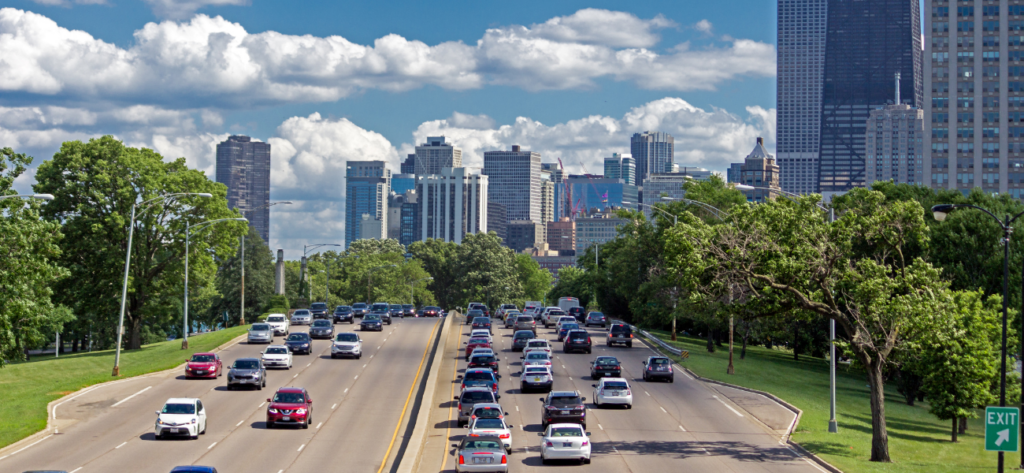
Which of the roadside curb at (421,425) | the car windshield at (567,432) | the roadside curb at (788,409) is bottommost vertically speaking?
the roadside curb at (788,409)

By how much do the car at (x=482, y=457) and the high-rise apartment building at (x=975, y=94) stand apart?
150m

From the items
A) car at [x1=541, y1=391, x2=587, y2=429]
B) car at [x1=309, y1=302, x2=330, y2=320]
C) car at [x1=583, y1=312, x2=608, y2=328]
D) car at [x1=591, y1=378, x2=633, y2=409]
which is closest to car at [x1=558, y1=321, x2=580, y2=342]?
car at [x1=583, y1=312, x2=608, y2=328]

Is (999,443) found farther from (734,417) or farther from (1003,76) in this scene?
(1003,76)

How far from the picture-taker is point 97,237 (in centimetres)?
6800

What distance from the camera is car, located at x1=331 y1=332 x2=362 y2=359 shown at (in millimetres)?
58844

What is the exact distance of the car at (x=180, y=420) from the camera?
108 ft

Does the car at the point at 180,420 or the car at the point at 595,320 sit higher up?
the car at the point at 180,420

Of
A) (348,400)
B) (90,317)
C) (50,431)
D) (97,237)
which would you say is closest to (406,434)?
(348,400)

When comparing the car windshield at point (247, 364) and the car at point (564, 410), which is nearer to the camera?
the car at point (564, 410)

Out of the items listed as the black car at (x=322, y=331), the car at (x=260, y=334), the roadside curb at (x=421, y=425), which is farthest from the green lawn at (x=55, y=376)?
the roadside curb at (x=421, y=425)

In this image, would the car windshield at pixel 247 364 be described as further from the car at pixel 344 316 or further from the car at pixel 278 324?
the car at pixel 344 316

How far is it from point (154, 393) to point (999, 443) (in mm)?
35575

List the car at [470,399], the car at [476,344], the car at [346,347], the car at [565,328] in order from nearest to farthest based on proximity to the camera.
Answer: the car at [470,399] → the car at [346,347] → the car at [476,344] → the car at [565,328]

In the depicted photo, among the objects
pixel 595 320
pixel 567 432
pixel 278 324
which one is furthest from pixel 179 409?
pixel 595 320
